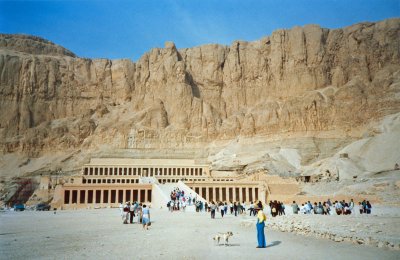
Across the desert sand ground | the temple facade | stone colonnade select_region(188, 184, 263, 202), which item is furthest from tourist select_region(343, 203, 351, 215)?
stone colonnade select_region(188, 184, 263, 202)

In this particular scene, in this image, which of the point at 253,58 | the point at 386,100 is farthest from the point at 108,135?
the point at 386,100

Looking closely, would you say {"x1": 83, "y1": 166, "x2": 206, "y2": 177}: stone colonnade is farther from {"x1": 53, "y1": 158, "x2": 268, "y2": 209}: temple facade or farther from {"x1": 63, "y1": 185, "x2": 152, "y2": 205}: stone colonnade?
{"x1": 63, "y1": 185, "x2": 152, "y2": 205}: stone colonnade

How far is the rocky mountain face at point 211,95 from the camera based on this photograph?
10556 cm

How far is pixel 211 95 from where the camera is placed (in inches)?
5207

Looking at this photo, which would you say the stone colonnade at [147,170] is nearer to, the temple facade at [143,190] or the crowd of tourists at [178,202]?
the temple facade at [143,190]

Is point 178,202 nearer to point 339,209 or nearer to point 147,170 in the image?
point 339,209

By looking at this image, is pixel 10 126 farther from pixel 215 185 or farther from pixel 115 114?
pixel 215 185

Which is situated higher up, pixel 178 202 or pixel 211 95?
pixel 211 95

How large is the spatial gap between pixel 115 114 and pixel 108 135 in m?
13.7

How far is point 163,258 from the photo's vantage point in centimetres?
1377

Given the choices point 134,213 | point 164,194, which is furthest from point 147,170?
point 134,213

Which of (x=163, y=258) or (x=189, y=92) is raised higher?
(x=189, y=92)

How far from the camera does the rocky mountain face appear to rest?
106m

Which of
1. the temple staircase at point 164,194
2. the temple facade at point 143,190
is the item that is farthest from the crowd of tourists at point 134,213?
the temple facade at point 143,190
